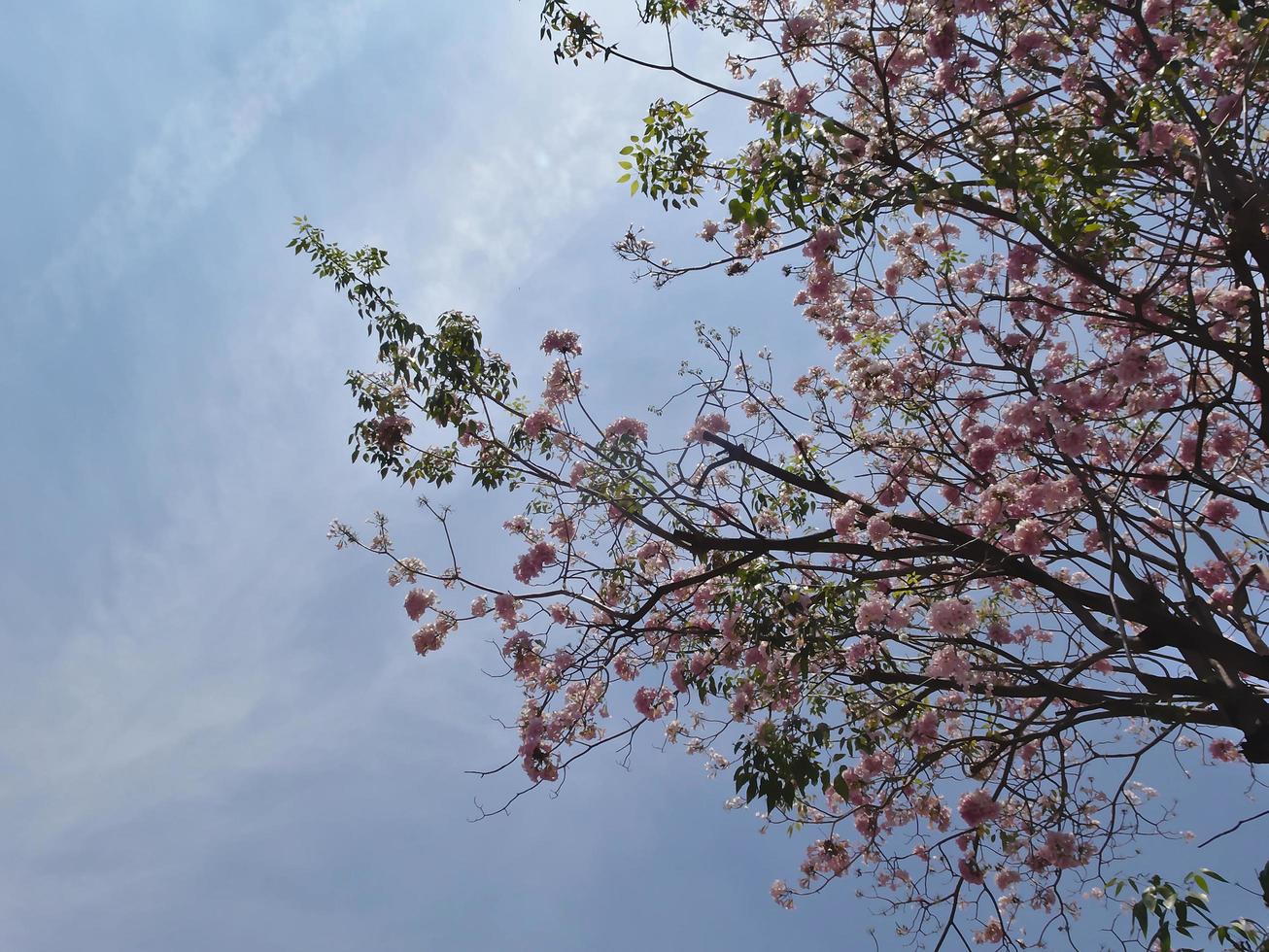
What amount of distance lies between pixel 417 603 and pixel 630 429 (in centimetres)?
202

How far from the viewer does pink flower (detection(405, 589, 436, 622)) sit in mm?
6551

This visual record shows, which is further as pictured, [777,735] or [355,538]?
[355,538]

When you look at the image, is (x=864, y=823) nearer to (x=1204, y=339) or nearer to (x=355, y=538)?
(x=1204, y=339)

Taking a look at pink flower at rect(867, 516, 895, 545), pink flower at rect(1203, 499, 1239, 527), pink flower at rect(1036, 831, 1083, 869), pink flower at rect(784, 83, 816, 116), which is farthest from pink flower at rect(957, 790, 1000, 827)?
pink flower at rect(784, 83, 816, 116)

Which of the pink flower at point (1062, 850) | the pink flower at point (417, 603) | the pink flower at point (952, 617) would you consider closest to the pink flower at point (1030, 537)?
the pink flower at point (952, 617)

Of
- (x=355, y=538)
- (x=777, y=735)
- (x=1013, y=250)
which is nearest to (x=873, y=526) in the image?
(x=777, y=735)

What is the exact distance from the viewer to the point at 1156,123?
4.51 metres

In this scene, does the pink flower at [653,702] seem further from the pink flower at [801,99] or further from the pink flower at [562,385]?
the pink flower at [801,99]

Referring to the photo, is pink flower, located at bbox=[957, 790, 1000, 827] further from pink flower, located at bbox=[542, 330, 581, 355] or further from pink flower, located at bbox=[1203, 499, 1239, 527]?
pink flower, located at bbox=[542, 330, 581, 355]

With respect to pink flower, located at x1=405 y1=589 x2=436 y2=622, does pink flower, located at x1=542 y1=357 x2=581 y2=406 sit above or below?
above

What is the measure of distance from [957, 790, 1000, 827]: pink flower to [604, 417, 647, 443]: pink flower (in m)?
3.15

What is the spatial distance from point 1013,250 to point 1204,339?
1351 millimetres

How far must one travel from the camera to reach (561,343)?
6.85 m

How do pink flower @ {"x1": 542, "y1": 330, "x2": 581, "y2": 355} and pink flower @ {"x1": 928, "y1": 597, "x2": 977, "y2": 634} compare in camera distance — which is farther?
pink flower @ {"x1": 542, "y1": 330, "x2": 581, "y2": 355}
